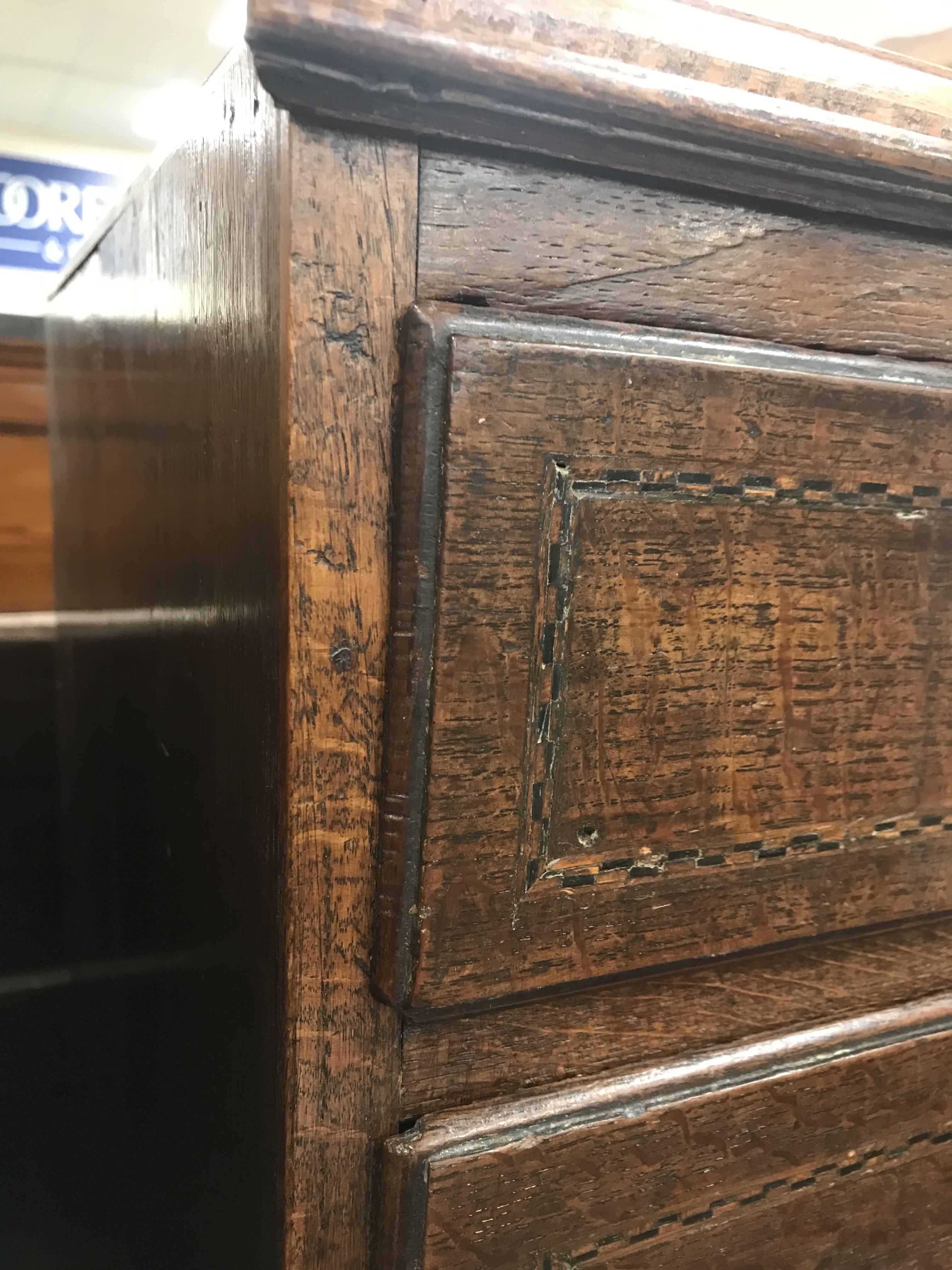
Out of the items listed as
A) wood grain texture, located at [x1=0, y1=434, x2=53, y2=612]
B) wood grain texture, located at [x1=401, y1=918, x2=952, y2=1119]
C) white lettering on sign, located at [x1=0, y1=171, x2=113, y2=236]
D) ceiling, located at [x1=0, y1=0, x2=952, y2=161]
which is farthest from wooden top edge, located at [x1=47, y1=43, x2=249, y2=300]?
white lettering on sign, located at [x1=0, y1=171, x2=113, y2=236]

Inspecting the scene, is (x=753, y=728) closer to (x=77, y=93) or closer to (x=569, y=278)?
(x=569, y=278)

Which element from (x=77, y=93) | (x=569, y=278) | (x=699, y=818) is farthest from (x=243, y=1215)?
(x=77, y=93)

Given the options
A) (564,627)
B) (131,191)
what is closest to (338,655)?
(564,627)

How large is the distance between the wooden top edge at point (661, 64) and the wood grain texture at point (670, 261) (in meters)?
0.03

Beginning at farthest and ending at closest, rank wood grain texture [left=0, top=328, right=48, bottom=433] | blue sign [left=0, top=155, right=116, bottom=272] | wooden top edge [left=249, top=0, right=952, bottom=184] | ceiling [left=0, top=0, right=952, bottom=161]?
1. blue sign [left=0, top=155, right=116, bottom=272]
2. ceiling [left=0, top=0, right=952, bottom=161]
3. wood grain texture [left=0, top=328, right=48, bottom=433]
4. wooden top edge [left=249, top=0, right=952, bottom=184]

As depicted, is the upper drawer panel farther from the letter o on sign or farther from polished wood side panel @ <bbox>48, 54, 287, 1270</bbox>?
the letter o on sign

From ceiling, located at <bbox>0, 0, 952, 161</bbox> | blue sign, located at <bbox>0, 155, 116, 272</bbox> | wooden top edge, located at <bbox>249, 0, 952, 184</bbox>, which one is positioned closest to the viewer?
wooden top edge, located at <bbox>249, 0, 952, 184</bbox>

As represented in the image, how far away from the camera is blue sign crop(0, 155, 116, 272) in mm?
2395

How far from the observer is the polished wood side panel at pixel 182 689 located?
13.3 inches

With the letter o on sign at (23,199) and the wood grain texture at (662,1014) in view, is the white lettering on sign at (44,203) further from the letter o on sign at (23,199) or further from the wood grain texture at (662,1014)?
the wood grain texture at (662,1014)

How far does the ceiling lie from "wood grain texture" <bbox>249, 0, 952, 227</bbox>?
1.85m

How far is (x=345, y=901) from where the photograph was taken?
33 centimetres

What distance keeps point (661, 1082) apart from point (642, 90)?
0.36 metres

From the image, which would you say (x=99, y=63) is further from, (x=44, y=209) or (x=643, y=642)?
(x=643, y=642)
